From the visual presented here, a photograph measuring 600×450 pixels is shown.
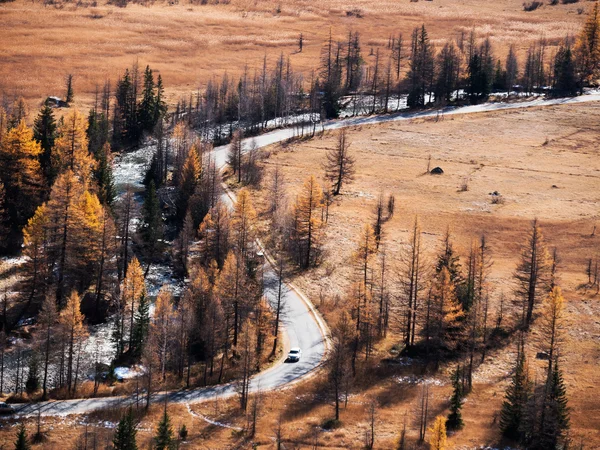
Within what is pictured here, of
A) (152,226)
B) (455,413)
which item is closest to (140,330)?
(152,226)

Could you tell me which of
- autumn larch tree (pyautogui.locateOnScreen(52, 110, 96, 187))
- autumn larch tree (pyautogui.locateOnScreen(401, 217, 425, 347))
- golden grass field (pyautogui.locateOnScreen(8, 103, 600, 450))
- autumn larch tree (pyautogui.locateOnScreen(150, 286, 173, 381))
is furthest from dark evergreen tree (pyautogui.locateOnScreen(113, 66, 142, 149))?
autumn larch tree (pyautogui.locateOnScreen(150, 286, 173, 381))

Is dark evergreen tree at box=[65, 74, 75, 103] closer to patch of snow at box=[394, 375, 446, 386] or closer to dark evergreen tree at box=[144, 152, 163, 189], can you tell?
dark evergreen tree at box=[144, 152, 163, 189]

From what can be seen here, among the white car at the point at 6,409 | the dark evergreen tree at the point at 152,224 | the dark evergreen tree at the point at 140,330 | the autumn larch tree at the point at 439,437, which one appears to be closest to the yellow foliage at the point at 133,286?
the dark evergreen tree at the point at 140,330

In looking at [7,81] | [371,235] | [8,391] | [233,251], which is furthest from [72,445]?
[7,81]

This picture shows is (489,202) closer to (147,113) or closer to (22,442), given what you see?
(147,113)

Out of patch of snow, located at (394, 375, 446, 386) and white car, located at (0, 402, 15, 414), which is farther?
patch of snow, located at (394, 375, 446, 386)

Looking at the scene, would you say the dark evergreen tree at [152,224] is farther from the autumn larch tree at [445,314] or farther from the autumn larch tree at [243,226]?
the autumn larch tree at [445,314]
